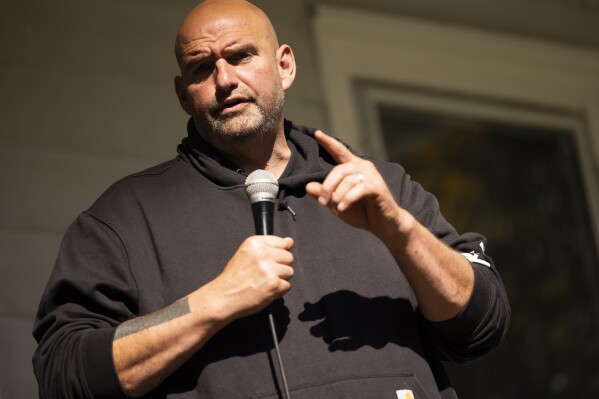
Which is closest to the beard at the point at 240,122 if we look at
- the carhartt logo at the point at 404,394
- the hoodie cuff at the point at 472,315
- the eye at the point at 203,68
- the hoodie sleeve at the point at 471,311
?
the eye at the point at 203,68

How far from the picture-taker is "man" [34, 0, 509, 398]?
2674 mm

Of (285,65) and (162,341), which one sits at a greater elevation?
(285,65)

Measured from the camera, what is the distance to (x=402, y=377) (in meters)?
2.83

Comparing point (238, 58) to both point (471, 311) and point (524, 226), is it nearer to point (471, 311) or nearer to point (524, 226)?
point (471, 311)

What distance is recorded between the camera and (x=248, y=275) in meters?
2.63

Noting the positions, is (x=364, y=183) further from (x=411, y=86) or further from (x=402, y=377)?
(x=411, y=86)

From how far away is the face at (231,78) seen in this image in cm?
313

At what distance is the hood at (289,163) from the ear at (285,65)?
0.13 metres

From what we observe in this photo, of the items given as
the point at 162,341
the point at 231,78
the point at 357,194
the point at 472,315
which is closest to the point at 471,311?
the point at 472,315

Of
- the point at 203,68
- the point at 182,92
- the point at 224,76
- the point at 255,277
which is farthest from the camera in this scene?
the point at 182,92

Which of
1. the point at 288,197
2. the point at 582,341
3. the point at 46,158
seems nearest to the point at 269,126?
the point at 288,197

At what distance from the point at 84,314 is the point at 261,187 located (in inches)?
19.4

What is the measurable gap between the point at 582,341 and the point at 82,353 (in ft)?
10.8

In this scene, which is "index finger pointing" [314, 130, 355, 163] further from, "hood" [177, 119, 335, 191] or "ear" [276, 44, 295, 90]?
"ear" [276, 44, 295, 90]
